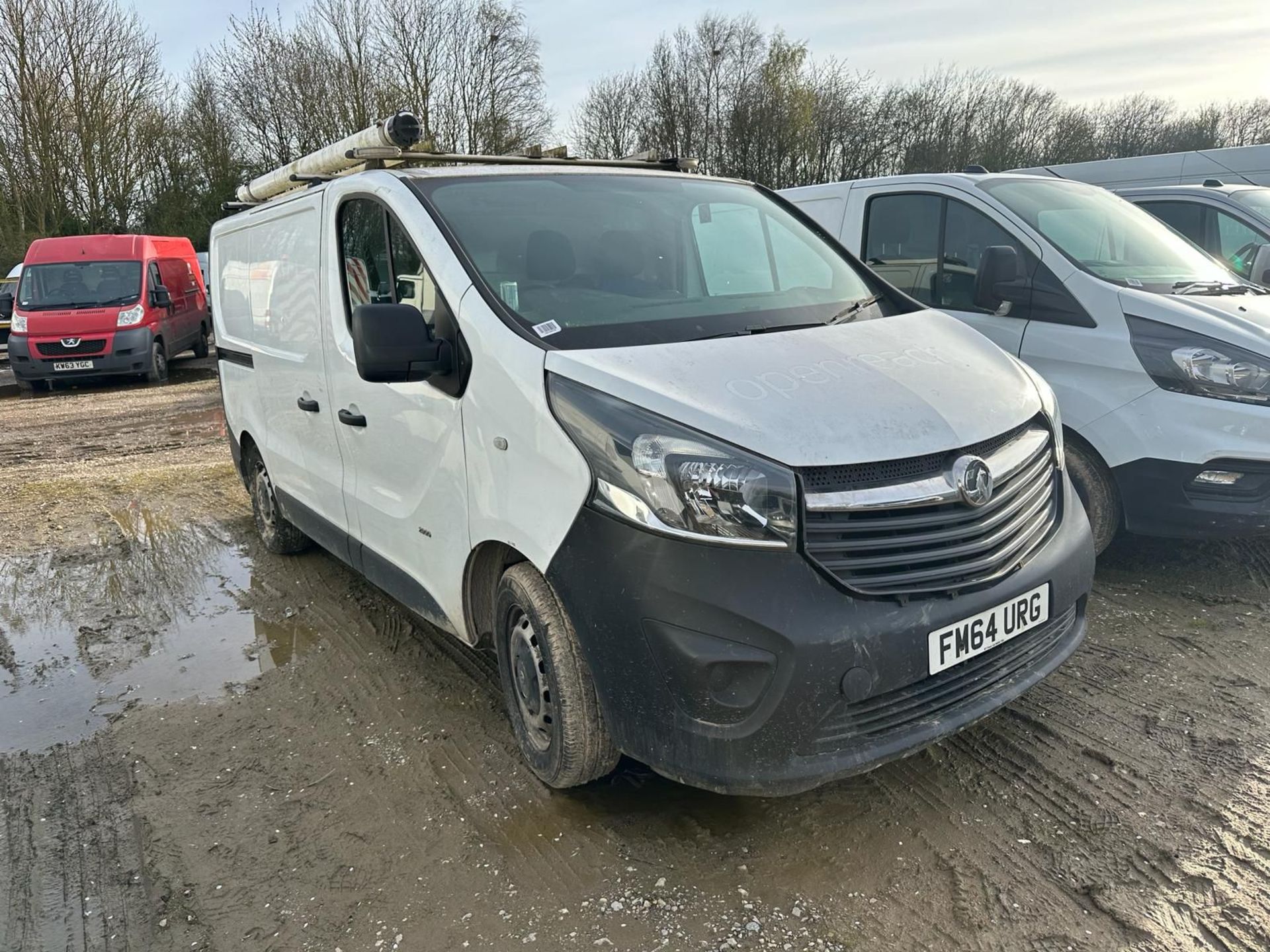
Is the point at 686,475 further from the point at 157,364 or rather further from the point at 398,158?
the point at 157,364

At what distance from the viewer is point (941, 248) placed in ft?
16.4

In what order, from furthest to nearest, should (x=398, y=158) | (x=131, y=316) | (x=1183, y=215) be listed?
(x=131, y=316) → (x=1183, y=215) → (x=398, y=158)

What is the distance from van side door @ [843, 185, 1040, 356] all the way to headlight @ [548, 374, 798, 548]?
276cm

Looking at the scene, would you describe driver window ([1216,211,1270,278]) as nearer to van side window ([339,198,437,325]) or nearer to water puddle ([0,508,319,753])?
van side window ([339,198,437,325])

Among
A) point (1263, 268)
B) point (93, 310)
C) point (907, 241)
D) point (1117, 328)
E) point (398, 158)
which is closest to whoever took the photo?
point (398, 158)

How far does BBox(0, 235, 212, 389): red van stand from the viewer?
14.0 metres

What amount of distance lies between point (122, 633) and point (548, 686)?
115 inches

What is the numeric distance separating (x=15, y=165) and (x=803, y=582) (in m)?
30.9

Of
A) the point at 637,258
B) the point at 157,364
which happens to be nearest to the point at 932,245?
the point at 637,258

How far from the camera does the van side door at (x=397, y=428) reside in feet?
10.1

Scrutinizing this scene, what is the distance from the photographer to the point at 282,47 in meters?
30.2

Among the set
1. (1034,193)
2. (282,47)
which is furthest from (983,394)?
(282,47)

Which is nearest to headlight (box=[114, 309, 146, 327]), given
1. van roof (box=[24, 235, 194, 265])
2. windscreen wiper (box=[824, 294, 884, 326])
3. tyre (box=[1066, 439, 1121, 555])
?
van roof (box=[24, 235, 194, 265])

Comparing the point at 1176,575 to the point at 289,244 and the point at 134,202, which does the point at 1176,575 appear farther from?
the point at 134,202
